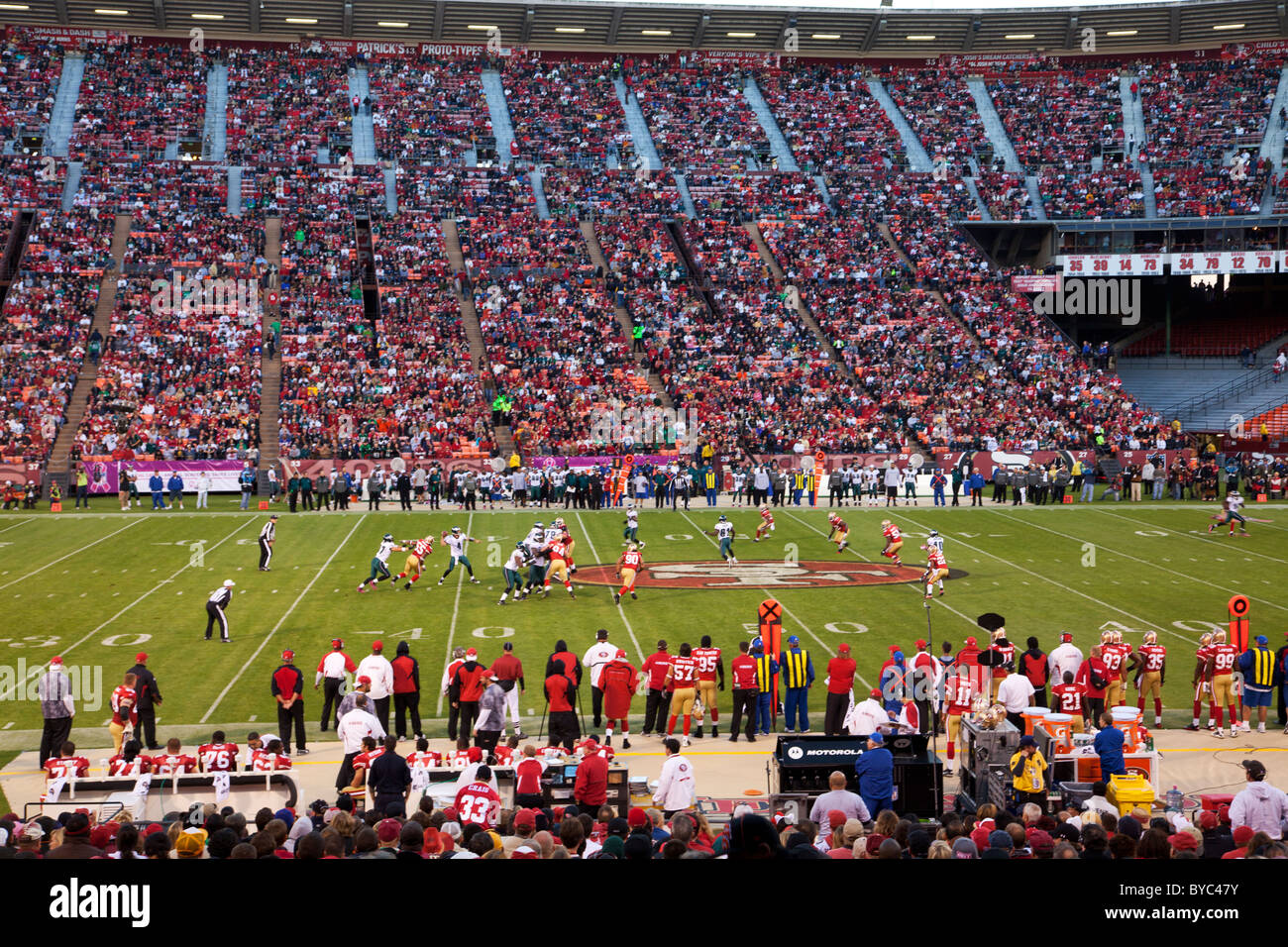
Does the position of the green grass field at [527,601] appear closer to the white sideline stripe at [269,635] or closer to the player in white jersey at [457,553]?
the white sideline stripe at [269,635]

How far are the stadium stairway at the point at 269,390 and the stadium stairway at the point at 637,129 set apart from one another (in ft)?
60.0

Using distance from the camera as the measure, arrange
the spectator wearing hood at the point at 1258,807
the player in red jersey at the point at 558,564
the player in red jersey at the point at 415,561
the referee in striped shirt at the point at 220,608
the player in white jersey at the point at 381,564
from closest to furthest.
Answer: the spectator wearing hood at the point at 1258,807, the referee in striped shirt at the point at 220,608, the player in red jersey at the point at 558,564, the player in white jersey at the point at 381,564, the player in red jersey at the point at 415,561

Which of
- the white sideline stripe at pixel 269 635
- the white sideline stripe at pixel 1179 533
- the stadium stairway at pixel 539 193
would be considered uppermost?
the stadium stairway at pixel 539 193

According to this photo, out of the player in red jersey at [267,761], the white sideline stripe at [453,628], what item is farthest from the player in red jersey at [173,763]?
the white sideline stripe at [453,628]

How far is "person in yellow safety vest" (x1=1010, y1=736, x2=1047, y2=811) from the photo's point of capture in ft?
35.5

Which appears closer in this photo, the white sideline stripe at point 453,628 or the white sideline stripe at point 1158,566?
the white sideline stripe at point 453,628

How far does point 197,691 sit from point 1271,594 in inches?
739

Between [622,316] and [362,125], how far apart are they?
61.8ft

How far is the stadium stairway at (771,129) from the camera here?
6200cm

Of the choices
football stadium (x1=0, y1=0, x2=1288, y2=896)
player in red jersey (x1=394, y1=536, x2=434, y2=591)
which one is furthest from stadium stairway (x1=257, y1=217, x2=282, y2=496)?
player in red jersey (x1=394, y1=536, x2=434, y2=591)

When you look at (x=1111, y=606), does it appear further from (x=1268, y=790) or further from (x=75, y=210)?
(x=75, y=210)

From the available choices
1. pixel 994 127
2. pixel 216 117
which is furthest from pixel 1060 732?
pixel 994 127

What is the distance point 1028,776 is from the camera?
35.6 feet

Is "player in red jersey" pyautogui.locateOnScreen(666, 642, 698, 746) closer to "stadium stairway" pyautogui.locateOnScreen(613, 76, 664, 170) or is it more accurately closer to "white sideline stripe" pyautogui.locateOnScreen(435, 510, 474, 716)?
"white sideline stripe" pyautogui.locateOnScreen(435, 510, 474, 716)
